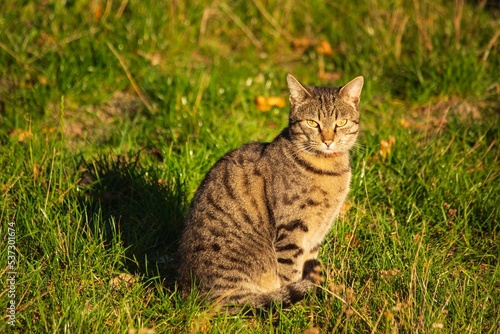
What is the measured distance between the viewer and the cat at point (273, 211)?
149 inches

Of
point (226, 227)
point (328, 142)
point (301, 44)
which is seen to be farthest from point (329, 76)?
point (226, 227)

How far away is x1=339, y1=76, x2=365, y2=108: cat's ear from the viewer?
4109 millimetres

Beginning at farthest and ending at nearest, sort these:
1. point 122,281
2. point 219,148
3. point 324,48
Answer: point 324,48
point 219,148
point 122,281

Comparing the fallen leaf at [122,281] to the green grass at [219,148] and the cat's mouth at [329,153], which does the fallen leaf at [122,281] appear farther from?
the cat's mouth at [329,153]

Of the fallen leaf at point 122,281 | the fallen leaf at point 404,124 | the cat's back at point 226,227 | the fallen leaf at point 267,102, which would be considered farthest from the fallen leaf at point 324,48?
the fallen leaf at point 122,281

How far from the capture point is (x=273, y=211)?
3889 mm

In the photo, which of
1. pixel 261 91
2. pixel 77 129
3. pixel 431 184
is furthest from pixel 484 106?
pixel 77 129

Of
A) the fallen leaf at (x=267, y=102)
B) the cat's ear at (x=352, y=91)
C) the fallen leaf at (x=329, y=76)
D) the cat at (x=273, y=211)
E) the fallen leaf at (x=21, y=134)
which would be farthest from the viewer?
the fallen leaf at (x=329, y=76)

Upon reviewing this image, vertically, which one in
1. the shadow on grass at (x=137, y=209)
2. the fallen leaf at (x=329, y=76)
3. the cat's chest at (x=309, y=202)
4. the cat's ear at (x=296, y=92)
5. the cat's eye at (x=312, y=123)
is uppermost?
the cat's ear at (x=296, y=92)

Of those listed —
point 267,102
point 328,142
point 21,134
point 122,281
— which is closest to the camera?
point 122,281

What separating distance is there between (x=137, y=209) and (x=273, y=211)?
1.20m

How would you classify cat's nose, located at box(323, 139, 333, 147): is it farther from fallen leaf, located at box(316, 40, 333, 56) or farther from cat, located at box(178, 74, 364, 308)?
fallen leaf, located at box(316, 40, 333, 56)

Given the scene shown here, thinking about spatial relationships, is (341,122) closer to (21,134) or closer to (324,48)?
(21,134)

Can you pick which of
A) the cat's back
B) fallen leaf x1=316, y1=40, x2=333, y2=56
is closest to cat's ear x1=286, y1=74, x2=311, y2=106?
the cat's back
